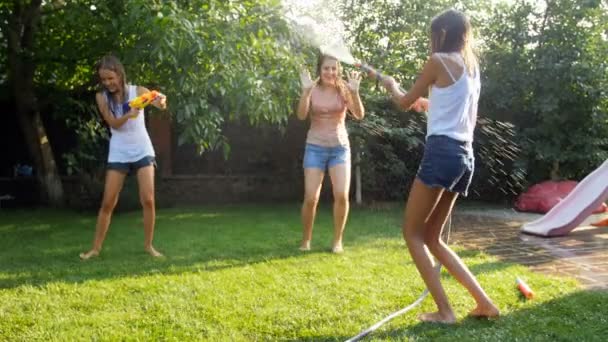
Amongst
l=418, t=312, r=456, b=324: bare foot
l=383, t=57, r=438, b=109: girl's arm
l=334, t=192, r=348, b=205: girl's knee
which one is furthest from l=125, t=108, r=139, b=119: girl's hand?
l=418, t=312, r=456, b=324: bare foot

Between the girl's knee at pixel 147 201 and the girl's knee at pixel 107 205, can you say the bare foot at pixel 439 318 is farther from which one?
the girl's knee at pixel 107 205

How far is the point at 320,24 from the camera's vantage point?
27.9 ft

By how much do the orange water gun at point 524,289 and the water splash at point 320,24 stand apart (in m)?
1.87

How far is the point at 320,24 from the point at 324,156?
4135mm

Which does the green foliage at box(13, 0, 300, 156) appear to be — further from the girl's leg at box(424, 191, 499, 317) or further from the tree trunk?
the girl's leg at box(424, 191, 499, 317)

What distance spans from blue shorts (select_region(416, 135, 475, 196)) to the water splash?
1.40 metres

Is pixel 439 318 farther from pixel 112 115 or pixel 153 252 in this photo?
pixel 112 115

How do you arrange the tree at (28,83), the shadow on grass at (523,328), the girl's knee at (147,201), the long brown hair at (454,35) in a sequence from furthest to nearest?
the tree at (28,83) → the girl's knee at (147,201) → the long brown hair at (454,35) → the shadow on grass at (523,328)

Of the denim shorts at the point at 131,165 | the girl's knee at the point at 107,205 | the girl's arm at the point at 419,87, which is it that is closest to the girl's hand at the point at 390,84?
the girl's arm at the point at 419,87

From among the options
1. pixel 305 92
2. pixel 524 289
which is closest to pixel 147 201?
pixel 305 92

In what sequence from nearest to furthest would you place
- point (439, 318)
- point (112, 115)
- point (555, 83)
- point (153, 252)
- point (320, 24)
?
point (439, 318) < point (112, 115) < point (153, 252) < point (320, 24) < point (555, 83)

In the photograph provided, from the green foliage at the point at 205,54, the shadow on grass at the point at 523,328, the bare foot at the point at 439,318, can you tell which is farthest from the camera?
the green foliage at the point at 205,54

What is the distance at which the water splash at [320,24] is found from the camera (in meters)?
5.27

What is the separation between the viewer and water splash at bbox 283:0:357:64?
17.3 ft
